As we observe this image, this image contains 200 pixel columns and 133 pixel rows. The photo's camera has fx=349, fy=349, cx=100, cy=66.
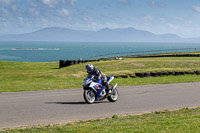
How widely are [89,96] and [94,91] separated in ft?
0.92

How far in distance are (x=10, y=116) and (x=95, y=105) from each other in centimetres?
362

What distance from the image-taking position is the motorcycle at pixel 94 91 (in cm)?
1359

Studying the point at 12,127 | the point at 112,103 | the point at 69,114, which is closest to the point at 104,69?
the point at 112,103

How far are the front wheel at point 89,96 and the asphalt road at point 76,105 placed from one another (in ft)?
0.80

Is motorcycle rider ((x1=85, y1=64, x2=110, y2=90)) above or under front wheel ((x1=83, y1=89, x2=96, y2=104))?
above

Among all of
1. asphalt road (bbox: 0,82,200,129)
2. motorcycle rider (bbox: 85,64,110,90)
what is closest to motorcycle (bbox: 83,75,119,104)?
motorcycle rider (bbox: 85,64,110,90)

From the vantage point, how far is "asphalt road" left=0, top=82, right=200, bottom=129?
423 inches

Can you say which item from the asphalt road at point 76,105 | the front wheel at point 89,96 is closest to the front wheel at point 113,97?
the asphalt road at point 76,105

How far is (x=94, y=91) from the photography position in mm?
13820

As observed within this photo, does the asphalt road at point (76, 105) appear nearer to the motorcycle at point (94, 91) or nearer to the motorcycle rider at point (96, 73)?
the motorcycle at point (94, 91)

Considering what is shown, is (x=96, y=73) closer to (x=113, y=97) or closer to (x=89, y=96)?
(x=89, y=96)

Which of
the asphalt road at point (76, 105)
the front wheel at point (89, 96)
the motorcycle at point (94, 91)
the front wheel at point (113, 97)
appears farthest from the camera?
the front wheel at point (113, 97)

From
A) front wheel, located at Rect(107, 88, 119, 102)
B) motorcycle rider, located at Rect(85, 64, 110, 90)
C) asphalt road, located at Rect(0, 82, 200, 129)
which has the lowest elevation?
asphalt road, located at Rect(0, 82, 200, 129)

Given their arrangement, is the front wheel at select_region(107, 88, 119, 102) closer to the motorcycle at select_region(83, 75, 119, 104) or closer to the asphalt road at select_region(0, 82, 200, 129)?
the motorcycle at select_region(83, 75, 119, 104)
